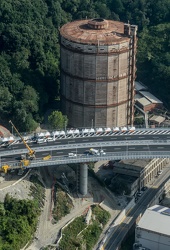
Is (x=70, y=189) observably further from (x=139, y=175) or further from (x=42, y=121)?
(x=42, y=121)

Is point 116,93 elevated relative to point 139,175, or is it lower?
elevated

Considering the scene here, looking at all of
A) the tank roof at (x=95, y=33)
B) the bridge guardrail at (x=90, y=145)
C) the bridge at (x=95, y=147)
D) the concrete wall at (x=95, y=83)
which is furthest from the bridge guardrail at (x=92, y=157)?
the tank roof at (x=95, y=33)

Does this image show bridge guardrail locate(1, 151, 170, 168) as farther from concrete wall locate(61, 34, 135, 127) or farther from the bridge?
concrete wall locate(61, 34, 135, 127)

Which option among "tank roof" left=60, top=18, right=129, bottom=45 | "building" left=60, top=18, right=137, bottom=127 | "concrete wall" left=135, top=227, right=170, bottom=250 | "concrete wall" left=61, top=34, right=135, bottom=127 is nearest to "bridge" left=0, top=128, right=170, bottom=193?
"concrete wall" left=61, top=34, right=135, bottom=127

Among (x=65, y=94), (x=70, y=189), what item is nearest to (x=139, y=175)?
(x=70, y=189)

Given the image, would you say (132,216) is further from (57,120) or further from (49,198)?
(57,120)

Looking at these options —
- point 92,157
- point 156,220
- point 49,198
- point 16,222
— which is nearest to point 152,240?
point 156,220
